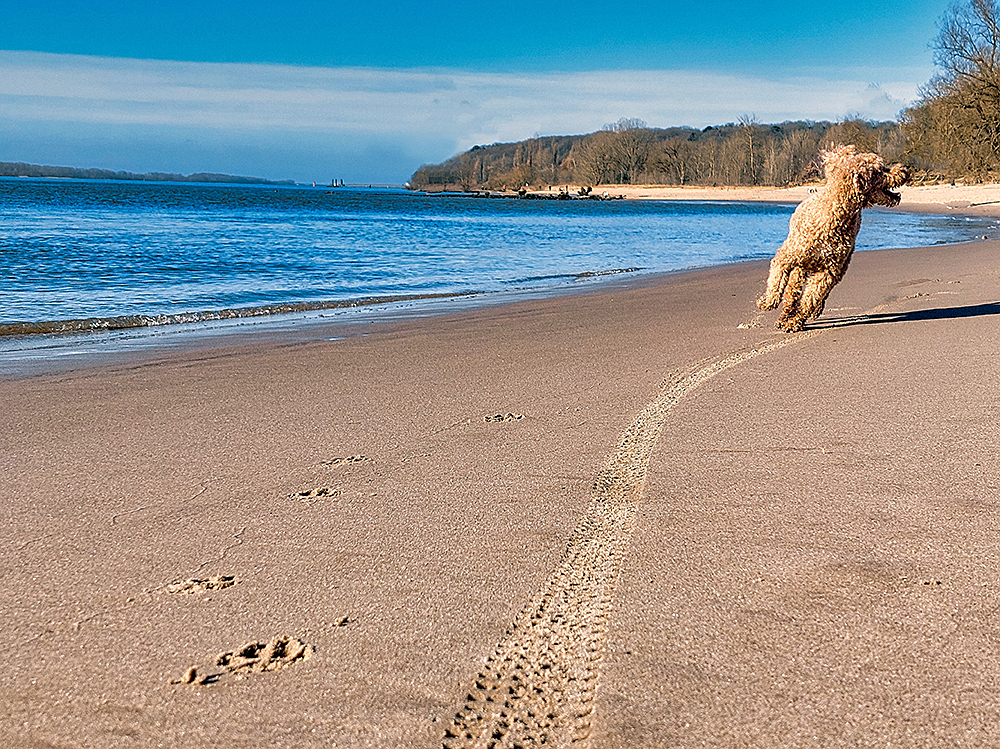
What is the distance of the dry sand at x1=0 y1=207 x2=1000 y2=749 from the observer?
201cm

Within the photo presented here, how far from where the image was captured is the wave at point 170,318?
9180 millimetres

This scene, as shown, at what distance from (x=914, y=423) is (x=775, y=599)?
86.0 inches

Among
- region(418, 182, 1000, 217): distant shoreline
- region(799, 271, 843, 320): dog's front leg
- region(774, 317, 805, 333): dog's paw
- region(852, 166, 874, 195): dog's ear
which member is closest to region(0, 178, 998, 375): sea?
region(418, 182, 1000, 217): distant shoreline

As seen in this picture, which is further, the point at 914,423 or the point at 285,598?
the point at 914,423

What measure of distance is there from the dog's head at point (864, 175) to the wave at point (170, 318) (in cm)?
660

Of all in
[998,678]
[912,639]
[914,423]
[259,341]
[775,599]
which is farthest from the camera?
[259,341]

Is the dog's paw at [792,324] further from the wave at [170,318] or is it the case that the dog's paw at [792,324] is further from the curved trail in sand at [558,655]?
the wave at [170,318]

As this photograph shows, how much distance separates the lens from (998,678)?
6.75 feet

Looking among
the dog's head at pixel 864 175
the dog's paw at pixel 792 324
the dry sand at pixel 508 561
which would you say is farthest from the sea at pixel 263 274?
the dog's head at pixel 864 175

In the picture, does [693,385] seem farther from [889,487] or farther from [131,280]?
[131,280]

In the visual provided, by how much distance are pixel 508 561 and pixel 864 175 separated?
6.13 m

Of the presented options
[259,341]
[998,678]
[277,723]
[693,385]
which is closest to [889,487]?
[998,678]

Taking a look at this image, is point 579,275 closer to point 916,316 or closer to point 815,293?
point 916,316

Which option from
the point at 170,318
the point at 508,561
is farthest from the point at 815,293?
the point at 170,318
